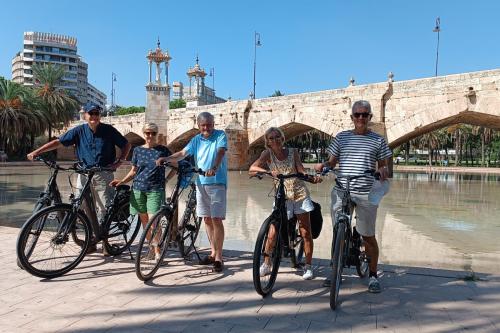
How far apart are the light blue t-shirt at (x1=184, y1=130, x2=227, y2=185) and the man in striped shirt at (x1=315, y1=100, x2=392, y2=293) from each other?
0.97 meters

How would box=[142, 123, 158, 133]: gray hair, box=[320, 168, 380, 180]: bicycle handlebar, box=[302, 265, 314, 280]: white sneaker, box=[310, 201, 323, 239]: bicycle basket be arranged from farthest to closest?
box=[142, 123, 158, 133]: gray hair < box=[310, 201, 323, 239]: bicycle basket < box=[302, 265, 314, 280]: white sneaker < box=[320, 168, 380, 180]: bicycle handlebar

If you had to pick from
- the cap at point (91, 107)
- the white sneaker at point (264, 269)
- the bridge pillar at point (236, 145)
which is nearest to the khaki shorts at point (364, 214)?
the white sneaker at point (264, 269)

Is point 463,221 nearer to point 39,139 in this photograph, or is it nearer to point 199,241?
point 199,241

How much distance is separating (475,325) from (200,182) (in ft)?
8.24

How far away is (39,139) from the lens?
1858 inches

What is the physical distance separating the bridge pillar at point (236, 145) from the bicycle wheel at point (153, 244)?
22210 mm

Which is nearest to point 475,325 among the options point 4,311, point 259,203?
point 4,311

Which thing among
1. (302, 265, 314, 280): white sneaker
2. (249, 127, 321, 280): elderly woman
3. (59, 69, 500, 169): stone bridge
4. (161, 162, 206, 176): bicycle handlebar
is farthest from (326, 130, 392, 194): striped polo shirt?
(59, 69, 500, 169): stone bridge

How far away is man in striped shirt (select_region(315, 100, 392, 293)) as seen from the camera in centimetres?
358

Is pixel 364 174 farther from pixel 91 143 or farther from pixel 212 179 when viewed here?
pixel 91 143

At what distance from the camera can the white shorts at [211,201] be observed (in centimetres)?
411

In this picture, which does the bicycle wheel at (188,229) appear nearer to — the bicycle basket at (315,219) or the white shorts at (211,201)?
the white shorts at (211,201)

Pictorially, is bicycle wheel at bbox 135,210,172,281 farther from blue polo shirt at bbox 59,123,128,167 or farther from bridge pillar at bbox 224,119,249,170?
bridge pillar at bbox 224,119,249,170

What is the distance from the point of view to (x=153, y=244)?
3.88 meters
